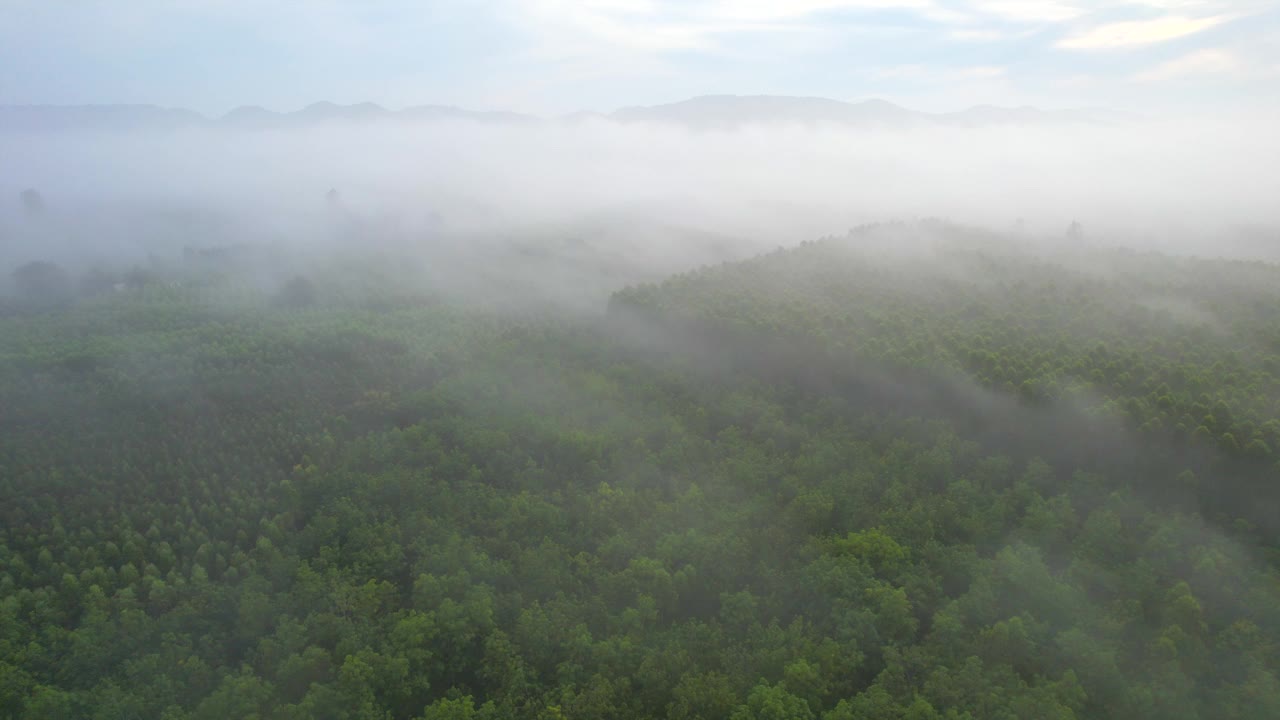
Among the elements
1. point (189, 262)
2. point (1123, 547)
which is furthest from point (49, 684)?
point (189, 262)

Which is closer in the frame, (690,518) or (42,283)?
(690,518)

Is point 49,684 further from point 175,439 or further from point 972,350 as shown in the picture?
point 972,350

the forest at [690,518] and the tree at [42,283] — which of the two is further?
the tree at [42,283]

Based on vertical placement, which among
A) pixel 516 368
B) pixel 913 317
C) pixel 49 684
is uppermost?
pixel 913 317

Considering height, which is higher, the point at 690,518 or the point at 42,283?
the point at 42,283

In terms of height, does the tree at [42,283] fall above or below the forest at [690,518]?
above

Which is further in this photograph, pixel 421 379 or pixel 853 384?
pixel 421 379

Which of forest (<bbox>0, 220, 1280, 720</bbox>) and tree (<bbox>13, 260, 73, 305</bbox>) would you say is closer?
forest (<bbox>0, 220, 1280, 720</bbox>)

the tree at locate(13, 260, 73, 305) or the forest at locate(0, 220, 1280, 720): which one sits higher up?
the tree at locate(13, 260, 73, 305)
